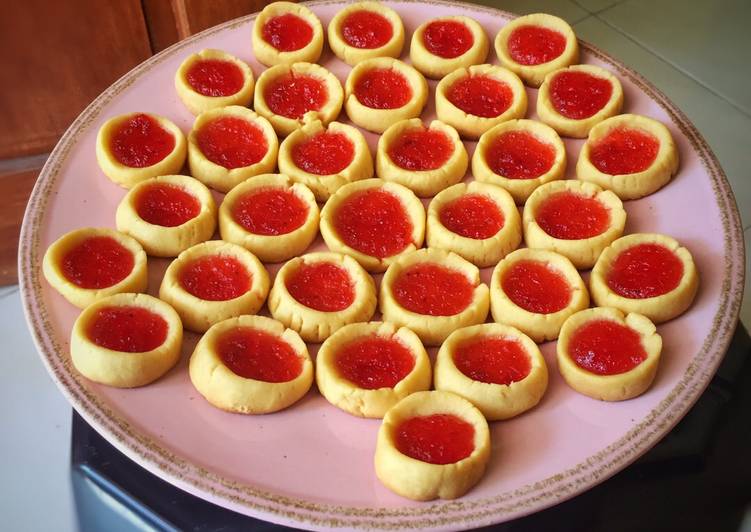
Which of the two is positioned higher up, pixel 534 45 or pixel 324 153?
pixel 534 45

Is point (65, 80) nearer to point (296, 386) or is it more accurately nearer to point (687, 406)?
point (296, 386)

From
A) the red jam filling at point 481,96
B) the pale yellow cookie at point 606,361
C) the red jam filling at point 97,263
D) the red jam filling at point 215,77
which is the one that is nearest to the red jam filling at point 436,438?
the pale yellow cookie at point 606,361

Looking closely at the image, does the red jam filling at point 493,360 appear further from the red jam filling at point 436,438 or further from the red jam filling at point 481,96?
the red jam filling at point 481,96

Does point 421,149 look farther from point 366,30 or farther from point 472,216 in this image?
point 366,30

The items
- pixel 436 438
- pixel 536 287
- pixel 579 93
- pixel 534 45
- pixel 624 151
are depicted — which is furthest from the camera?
pixel 534 45

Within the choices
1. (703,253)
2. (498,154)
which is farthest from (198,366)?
(703,253)

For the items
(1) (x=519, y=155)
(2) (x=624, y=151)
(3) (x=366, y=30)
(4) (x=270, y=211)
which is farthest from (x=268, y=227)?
(2) (x=624, y=151)
